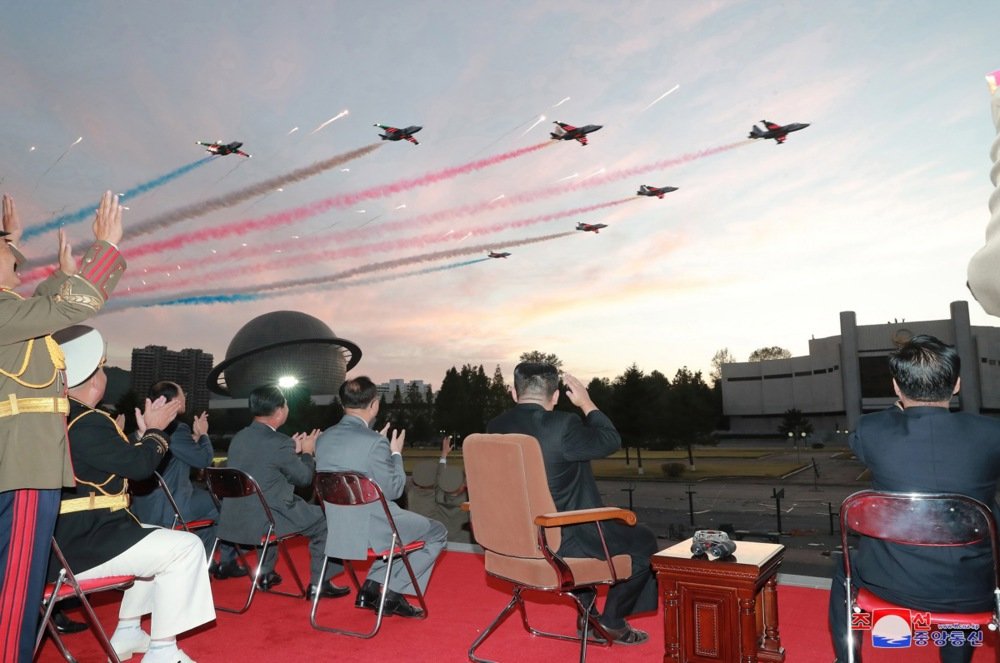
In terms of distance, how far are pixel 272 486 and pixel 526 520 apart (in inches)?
105

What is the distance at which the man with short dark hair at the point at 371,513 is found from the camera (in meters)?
4.53

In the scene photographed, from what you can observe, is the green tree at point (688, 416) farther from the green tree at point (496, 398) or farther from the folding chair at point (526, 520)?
the folding chair at point (526, 520)

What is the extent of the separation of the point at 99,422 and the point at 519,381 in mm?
2255

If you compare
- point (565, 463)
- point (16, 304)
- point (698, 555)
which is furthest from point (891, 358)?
point (16, 304)

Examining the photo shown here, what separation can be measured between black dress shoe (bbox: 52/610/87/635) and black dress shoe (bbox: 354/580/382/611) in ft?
6.16

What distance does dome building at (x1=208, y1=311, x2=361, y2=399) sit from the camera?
82.7m

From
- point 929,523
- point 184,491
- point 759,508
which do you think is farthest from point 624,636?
point 759,508

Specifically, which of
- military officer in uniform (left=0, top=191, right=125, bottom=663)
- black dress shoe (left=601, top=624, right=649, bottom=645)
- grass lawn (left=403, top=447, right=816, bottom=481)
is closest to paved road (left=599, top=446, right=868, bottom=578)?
grass lawn (left=403, top=447, right=816, bottom=481)

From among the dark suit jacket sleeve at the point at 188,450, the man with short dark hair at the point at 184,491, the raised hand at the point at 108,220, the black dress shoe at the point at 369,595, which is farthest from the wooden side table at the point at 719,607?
the dark suit jacket sleeve at the point at 188,450

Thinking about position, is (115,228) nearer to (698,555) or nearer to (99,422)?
(99,422)

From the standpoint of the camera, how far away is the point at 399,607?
15.7 ft

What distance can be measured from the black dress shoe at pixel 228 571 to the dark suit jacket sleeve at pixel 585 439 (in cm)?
396

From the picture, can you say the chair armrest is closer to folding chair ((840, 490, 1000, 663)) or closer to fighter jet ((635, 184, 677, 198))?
folding chair ((840, 490, 1000, 663))

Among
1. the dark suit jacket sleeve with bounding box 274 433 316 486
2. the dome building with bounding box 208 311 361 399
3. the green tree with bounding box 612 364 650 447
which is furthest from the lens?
the dome building with bounding box 208 311 361 399
